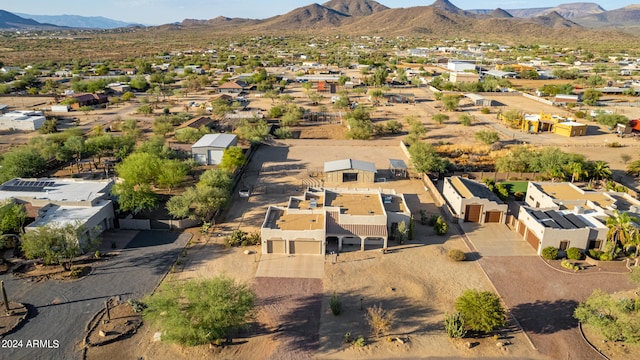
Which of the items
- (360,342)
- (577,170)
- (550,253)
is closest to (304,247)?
(360,342)

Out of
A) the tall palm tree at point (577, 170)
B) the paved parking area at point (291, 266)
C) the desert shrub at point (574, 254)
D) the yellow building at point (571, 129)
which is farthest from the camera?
the yellow building at point (571, 129)

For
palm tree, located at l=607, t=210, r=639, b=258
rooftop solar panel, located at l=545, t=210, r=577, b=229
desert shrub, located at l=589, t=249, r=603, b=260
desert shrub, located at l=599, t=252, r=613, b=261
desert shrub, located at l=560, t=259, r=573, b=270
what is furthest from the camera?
rooftop solar panel, located at l=545, t=210, r=577, b=229

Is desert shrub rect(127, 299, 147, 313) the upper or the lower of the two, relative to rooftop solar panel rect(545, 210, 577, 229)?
lower

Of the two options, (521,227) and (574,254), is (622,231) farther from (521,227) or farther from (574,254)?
(521,227)

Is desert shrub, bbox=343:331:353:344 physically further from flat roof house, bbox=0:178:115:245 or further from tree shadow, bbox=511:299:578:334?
flat roof house, bbox=0:178:115:245

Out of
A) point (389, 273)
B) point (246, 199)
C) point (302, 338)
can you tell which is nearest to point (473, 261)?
point (389, 273)

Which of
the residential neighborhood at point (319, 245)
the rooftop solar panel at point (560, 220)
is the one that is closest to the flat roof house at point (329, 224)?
the residential neighborhood at point (319, 245)

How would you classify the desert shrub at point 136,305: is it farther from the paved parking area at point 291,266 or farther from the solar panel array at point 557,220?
the solar panel array at point 557,220

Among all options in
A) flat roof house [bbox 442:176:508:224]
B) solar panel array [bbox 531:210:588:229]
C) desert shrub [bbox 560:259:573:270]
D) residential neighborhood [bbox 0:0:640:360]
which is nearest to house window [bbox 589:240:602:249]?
residential neighborhood [bbox 0:0:640:360]

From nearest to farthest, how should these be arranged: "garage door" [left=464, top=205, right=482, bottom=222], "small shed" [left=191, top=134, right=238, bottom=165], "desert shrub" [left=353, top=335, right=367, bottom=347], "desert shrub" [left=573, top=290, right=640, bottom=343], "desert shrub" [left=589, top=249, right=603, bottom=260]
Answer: "desert shrub" [left=573, top=290, right=640, bottom=343] → "desert shrub" [left=353, top=335, right=367, bottom=347] → "desert shrub" [left=589, top=249, right=603, bottom=260] → "garage door" [left=464, top=205, right=482, bottom=222] → "small shed" [left=191, top=134, right=238, bottom=165]
